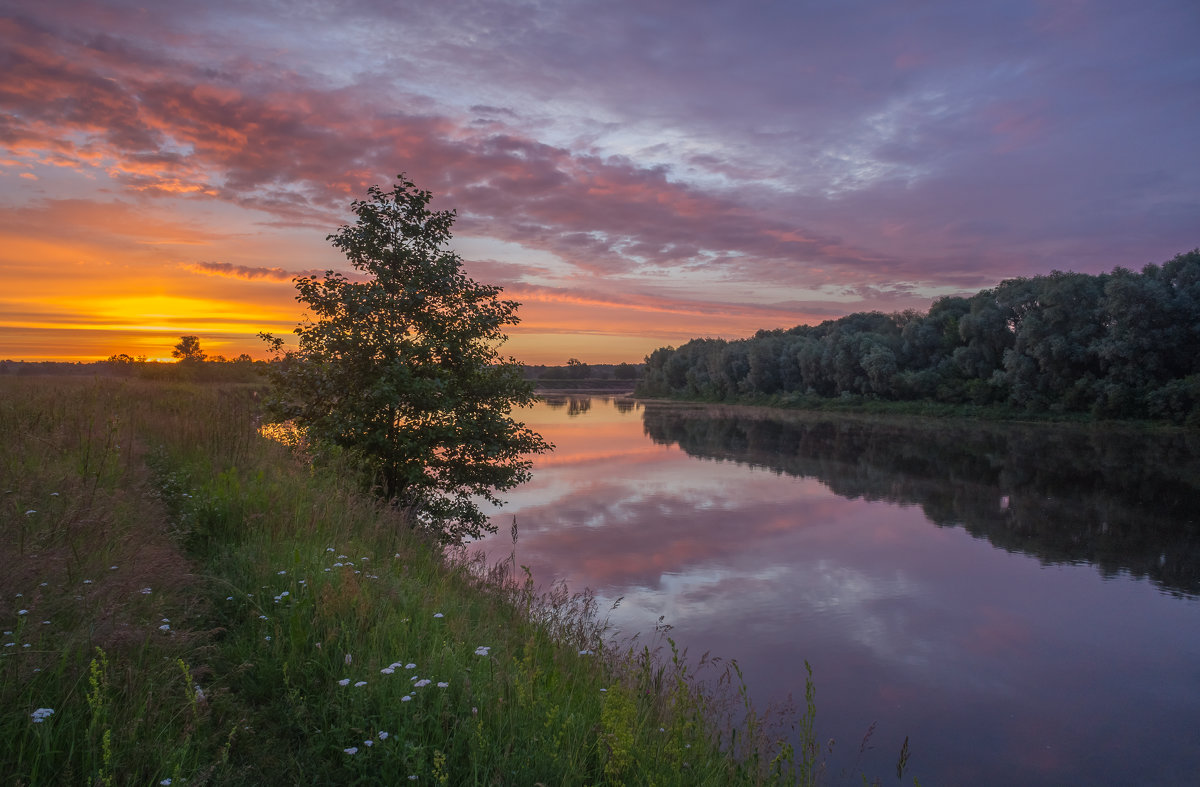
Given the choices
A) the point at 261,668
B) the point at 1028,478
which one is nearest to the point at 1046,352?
the point at 1028,478

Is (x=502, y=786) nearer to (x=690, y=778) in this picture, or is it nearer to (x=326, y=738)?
(x=326, y=738)

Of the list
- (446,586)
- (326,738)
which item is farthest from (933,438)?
(326,738)

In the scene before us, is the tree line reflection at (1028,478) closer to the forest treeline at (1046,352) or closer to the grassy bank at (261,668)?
the forest treeline at (1046,352)

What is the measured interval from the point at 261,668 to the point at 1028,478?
108ft

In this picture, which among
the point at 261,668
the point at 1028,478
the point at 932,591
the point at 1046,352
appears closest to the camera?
the point at 261,668

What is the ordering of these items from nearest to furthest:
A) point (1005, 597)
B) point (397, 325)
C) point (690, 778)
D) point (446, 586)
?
point (690, 778) < point (446, 586) < point (1005, 597) < point (397, 325)

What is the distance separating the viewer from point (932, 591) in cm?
1478

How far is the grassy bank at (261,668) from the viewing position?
3584mm

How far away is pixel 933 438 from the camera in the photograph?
47.9 m

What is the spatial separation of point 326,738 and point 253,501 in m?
4.60

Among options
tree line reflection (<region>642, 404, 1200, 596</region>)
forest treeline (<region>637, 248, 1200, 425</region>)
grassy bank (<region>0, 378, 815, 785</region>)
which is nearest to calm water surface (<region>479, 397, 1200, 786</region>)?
tree line reflection (<region>642, 404, 1200, 596</region>)

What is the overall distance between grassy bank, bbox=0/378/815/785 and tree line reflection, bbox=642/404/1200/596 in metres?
15.6

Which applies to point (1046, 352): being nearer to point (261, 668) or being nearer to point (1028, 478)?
point (1028, 478)

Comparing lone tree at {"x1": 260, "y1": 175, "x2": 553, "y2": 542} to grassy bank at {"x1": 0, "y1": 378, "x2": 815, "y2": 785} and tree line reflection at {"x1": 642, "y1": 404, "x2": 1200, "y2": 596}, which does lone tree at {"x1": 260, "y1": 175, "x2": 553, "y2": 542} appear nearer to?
grassy bank at {"x1": 0, "y1": 378, "x2": 815, "y2": 785}
